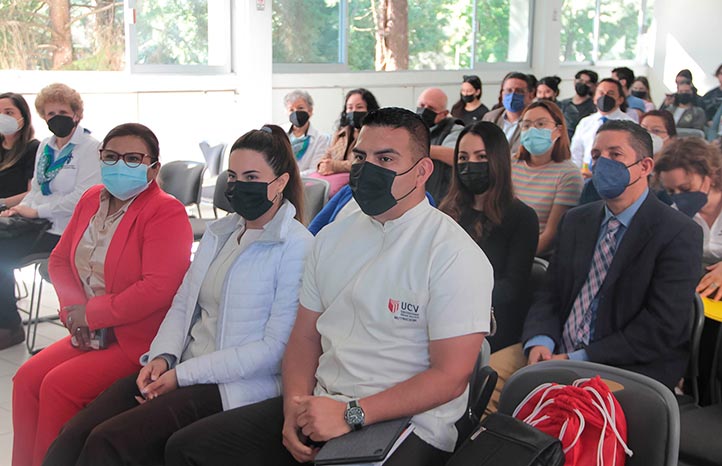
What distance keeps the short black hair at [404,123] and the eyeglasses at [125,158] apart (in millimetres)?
1113

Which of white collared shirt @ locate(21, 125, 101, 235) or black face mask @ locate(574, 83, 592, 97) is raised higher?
black face mask @ locate(574, 83, 592, 97)

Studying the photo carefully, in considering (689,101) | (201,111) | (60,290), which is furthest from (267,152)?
(689,101)

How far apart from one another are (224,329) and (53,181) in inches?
95.4

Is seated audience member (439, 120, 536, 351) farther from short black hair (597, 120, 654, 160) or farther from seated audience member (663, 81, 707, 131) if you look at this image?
seated audience member (663, 81, 707, 131)

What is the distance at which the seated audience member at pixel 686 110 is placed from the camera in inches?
350

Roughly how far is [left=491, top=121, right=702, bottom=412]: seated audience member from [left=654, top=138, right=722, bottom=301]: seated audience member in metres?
Result: 0.56

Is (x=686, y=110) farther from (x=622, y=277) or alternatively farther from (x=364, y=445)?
(x=364, y=445)

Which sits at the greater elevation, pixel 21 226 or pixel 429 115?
pixel 429 115

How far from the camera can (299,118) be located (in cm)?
607

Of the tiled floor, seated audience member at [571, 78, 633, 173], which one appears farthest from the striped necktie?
seated audience member at [571, 78, 633, 173]

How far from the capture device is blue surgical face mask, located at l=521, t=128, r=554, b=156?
3.99 meters

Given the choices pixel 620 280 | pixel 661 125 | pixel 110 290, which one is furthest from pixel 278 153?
pixel 661 125

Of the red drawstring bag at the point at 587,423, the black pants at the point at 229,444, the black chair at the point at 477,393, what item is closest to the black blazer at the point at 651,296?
the black chair at the point at 477,393

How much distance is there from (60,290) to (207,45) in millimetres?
6177
